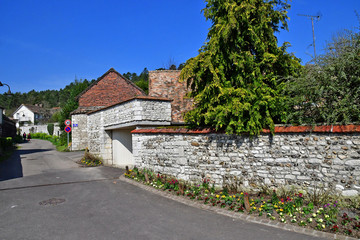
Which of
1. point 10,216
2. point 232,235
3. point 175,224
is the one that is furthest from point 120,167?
point 232,235

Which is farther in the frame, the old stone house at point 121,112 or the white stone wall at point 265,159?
the old stone house at point 121,112

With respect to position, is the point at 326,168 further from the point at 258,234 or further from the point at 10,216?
the point at 10,216

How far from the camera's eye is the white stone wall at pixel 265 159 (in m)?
6.15

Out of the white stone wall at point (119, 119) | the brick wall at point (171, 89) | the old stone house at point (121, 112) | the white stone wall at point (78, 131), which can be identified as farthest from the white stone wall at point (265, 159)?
the white stone wall at point (78, 131)

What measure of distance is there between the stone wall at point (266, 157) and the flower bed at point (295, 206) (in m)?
0.30

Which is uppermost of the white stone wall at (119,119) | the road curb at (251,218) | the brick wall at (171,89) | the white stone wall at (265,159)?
the brick wall at (171,89)

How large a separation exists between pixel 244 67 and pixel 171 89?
1060 cm

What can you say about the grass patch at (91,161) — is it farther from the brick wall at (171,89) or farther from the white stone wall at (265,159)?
the white stone wall at (265,159)

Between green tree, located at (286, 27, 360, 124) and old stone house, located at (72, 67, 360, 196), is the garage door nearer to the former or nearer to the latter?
old stone house, located at (72, 67, 360, 196)

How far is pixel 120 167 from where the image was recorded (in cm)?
1451

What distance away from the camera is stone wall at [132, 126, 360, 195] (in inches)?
242

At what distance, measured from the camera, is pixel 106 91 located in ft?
76.2

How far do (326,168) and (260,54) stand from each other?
3.74m

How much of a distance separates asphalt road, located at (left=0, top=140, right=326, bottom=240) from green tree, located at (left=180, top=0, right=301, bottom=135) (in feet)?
9.27
